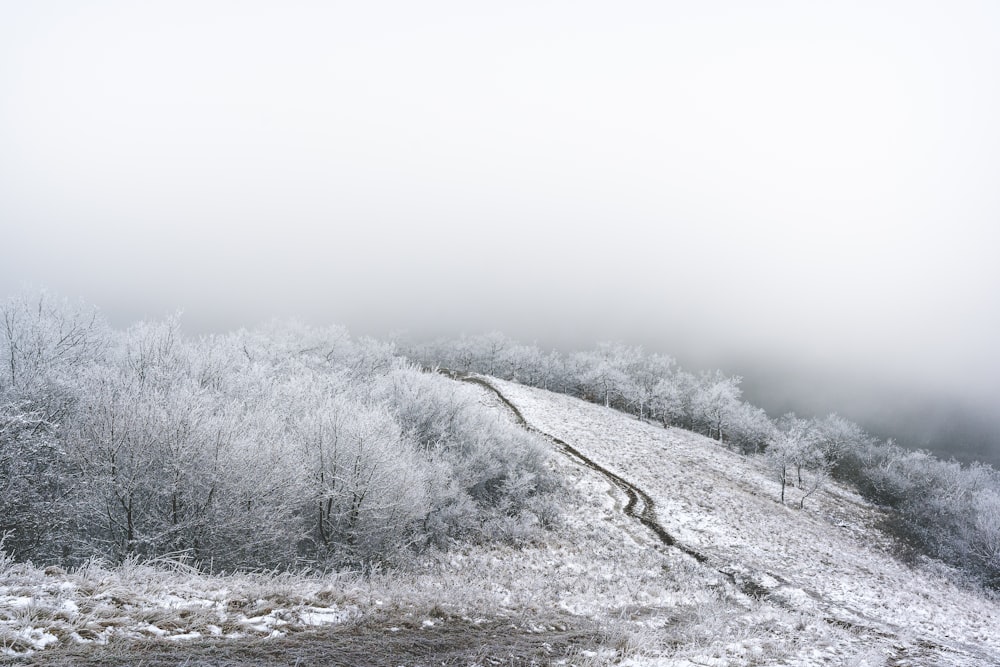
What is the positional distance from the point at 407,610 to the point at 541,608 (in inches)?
173

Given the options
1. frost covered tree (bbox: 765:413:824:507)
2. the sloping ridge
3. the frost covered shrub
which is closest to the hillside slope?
the sloping ridge

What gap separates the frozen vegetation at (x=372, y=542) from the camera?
22.5 feet

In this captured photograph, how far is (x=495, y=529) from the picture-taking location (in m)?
22.6

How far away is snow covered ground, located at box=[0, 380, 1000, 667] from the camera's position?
20.8 feet

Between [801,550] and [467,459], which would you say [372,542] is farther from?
[801,550]

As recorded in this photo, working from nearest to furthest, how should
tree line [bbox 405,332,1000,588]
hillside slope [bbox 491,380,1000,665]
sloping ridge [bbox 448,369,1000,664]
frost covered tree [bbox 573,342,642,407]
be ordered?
1. sloping ridge [bbox 448,369,1000,664]
2. hillside slope [bbox 491,380,1000,665]
3. tree line [bbox 405,332,1000,588]
4. frost covered tree [bbox 573,342,642,407]

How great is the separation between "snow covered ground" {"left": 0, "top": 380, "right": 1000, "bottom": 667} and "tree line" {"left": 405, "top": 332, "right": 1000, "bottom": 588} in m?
5.87

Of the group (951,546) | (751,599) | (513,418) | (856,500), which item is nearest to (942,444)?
(856,500)

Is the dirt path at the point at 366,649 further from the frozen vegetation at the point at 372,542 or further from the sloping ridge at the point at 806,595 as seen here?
the sloping ridge at the point at 806,595

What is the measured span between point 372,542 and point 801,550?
24.8 meters

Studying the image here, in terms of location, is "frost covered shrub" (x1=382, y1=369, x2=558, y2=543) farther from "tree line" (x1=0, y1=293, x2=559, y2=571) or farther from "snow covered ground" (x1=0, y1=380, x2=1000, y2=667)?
"snow covered ground" (x1=0, y1=380, x2=1000, y2=667)

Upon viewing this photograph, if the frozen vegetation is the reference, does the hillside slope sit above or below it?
below

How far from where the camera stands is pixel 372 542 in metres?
16.5

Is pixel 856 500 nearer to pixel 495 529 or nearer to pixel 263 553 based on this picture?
pixel 495 529
